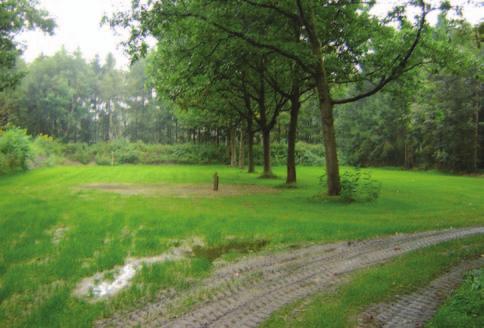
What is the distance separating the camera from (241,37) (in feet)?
50.8

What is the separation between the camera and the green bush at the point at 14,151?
26.5 meters

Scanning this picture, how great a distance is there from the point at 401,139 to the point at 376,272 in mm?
44194

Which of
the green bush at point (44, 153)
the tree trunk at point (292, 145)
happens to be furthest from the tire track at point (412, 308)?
the green bush at point (44, 153)

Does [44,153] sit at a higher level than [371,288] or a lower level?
higher

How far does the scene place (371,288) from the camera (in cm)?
561

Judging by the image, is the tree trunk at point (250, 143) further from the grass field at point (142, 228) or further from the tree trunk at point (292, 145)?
the grass field at point (142, 228)

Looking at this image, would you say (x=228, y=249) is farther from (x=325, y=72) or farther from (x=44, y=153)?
(x=44, y=153)

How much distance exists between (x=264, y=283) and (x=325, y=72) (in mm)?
13542

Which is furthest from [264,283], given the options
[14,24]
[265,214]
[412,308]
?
[14,24]

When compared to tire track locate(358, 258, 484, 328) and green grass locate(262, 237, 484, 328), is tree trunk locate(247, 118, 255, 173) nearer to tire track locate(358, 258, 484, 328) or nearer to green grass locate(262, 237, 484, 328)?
green grass locate(262, 237, 484, 328)

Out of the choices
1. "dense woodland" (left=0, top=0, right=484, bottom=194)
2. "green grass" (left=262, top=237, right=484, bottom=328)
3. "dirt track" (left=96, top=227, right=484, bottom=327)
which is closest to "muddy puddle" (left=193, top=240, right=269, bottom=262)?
"dirt track" (left=96, top=227, right=484, bottom=327)

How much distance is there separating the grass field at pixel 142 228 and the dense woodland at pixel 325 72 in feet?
12.6

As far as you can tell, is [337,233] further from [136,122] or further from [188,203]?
[136,122]

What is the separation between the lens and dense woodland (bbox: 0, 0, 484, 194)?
15203 mm
